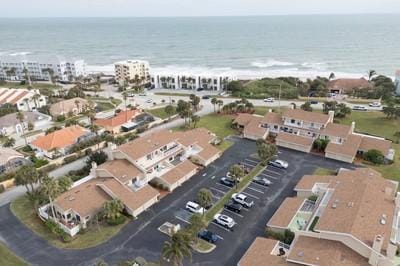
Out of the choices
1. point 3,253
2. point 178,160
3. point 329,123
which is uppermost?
point 329,123

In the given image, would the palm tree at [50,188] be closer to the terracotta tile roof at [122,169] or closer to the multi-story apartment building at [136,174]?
the multi-story apartment building at [136,174]

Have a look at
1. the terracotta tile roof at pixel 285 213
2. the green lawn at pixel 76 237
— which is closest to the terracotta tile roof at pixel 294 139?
the terracotta tile roof at pixel 285 213

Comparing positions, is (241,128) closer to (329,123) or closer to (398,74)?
(329,123)

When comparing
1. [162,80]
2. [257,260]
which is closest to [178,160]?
[257,260]

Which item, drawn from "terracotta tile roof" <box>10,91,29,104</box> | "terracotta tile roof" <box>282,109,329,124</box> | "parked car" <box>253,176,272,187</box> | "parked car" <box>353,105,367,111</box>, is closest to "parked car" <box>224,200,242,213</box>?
"parked car" <box>253,176,272,187</box>

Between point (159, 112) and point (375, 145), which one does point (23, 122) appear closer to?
point (159, 112)

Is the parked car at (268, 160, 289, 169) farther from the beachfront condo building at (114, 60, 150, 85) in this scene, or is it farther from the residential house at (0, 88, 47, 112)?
the beachfront condo building at (114, 60, 150, 85)
